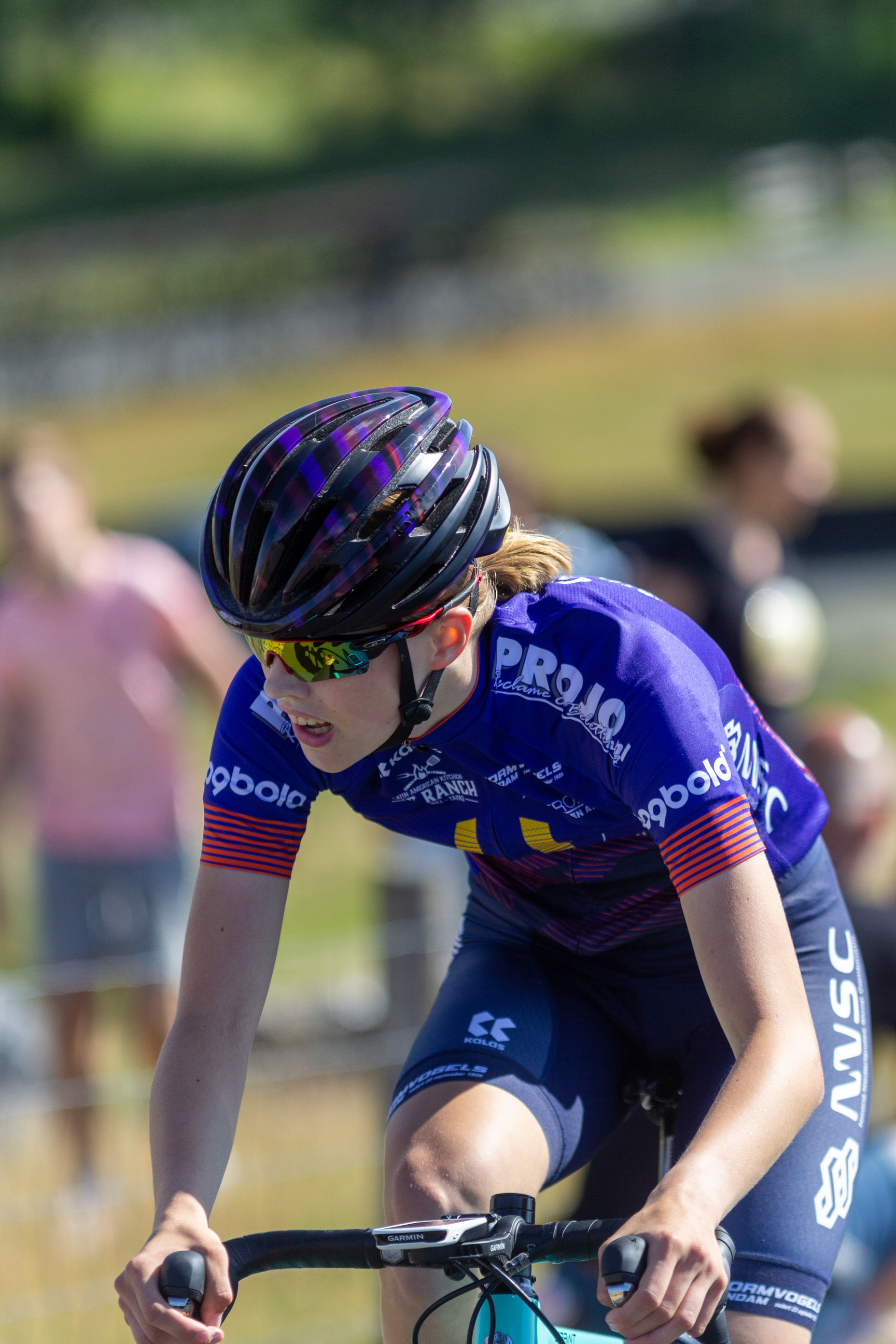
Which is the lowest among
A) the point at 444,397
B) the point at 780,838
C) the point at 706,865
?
the point at 780,838

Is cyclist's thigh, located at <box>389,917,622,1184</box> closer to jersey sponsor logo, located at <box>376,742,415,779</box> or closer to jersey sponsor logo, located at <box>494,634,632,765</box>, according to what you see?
jersey sponsor logo, located at <box>376,742,415,779</box>

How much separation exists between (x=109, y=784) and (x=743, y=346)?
1079 inches

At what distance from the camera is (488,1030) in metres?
2.69

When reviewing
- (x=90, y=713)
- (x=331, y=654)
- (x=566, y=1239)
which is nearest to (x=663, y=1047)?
(x=566, y=1239)

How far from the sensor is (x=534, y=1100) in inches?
103

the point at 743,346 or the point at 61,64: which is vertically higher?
the point at 61,64

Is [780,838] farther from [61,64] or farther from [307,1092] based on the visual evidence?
[61,64]

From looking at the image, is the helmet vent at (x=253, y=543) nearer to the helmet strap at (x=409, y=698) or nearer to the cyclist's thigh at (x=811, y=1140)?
the helmet strap at (x=409, y=698)

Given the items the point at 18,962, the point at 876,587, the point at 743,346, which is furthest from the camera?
the point at 743,346

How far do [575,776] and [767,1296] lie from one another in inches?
33.9

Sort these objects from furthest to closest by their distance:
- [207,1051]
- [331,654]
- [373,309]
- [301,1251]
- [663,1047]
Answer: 1. [373,309]
2. [663,1047]
3. [207,1051]
4. [331,654]
5. [301,1251]

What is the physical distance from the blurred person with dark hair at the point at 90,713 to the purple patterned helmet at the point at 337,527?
3.85 metres

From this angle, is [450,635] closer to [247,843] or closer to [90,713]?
[247,843]

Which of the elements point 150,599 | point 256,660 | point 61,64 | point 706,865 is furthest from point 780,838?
point 61,64
